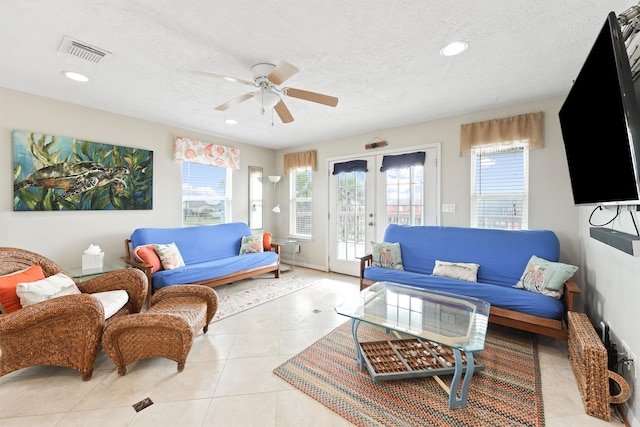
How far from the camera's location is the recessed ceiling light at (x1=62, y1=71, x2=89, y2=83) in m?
2.45

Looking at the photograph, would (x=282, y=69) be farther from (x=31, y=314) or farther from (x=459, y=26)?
(x=31, y=314)

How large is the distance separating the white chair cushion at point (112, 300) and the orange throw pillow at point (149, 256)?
0.83 meters

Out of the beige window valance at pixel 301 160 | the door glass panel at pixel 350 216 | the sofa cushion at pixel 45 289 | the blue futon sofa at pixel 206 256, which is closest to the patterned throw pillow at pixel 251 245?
the blue futon sofa at pixel 206 256

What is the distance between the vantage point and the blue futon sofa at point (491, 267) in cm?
226

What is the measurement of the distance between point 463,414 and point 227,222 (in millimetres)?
4216

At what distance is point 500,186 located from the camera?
3.32m

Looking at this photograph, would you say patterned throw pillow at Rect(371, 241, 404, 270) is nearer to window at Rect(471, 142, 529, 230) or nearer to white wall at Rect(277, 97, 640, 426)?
white wall at Rect(277, 97, 640, 426)

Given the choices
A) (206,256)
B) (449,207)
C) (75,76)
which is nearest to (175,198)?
(206,256)

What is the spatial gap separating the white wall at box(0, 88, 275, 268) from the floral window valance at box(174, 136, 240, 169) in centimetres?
13

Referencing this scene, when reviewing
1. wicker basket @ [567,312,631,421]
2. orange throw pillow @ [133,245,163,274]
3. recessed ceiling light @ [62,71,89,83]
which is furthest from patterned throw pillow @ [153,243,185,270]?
wicker basket @ [567,312,631,421]

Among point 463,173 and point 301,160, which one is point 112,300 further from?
point 463,173

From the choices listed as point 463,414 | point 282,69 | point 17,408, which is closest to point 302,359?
point 463,414

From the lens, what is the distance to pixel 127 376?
1.93 meters

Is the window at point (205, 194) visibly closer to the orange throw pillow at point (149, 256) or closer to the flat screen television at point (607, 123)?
the orange throw pillow at point (149, 256)
